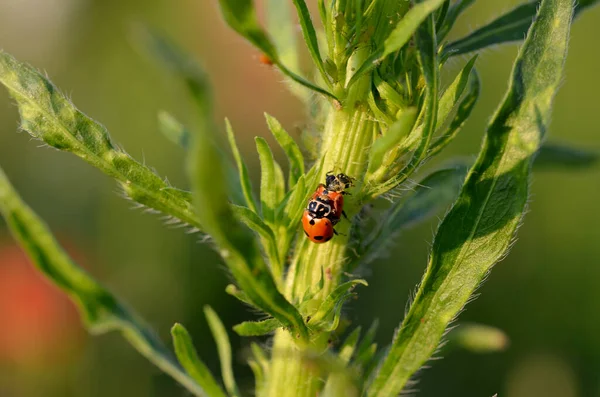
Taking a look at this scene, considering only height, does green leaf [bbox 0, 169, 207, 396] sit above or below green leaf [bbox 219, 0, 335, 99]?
below

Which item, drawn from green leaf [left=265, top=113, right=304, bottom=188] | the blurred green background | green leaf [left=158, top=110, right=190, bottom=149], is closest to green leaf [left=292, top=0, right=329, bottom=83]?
green leaf [left=265, top=113, right=304, bottom=188]

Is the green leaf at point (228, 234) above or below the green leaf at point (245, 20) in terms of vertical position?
below

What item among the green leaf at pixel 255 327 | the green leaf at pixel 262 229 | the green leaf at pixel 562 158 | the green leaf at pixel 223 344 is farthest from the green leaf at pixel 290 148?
the green leaf at pixel 562 158

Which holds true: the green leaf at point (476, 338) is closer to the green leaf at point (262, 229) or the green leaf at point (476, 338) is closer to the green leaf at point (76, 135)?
the green leaf at point (262, 229)

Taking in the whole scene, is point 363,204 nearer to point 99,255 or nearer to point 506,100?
point 506,100

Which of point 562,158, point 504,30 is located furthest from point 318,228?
point 562,158

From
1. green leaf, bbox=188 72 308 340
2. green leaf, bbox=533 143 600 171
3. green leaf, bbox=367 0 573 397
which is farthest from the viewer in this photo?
green leaf, bbox=533 143 600 171

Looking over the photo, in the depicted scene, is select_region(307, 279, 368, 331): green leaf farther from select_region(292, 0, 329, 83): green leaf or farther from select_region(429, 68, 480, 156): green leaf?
select_region(292, 0, 329, 83): green leaf

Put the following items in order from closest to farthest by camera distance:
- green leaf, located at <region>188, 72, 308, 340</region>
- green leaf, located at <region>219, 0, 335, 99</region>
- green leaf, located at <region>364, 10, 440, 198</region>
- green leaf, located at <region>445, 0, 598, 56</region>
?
green leaf, located at <region>188, 72, 308, 340</region>, green leaf, located at <region>219, 0, 335, 99</region>, green leaf, located at <region>364, 10, 440, 198</region>, green leaf, located at <region>445, 0, 598, 56</region>
